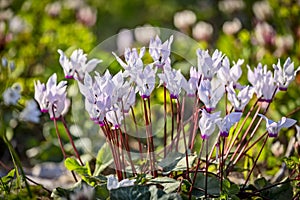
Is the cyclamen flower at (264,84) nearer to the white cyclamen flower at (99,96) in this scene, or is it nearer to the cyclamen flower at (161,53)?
the cyclamen flower at (161,53)

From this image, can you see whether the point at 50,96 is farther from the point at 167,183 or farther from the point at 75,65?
the point at 167,183

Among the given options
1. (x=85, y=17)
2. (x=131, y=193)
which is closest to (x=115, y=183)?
(x=131, y=193)

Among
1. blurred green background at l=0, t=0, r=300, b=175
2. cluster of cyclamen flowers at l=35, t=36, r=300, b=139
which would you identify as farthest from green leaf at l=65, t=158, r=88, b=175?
blurred green background at l=0, t=0, r=300, b=175

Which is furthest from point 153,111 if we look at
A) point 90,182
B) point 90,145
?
point 90,182

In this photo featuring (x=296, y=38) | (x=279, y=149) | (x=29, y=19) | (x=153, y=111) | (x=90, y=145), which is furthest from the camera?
(x=29, y=19)

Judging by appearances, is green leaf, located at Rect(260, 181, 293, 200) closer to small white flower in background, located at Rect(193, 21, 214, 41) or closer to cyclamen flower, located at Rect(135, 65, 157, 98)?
cyclamen flower, located at Rect(135, 65, 157, 98)

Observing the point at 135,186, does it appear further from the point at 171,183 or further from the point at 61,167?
the point at 61,167

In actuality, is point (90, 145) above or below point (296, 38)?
below
